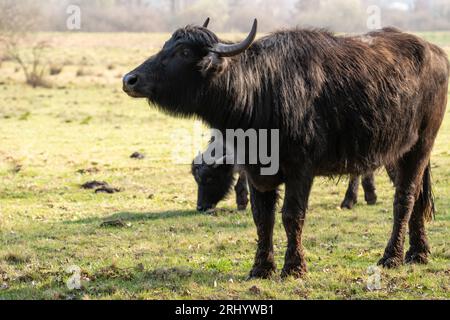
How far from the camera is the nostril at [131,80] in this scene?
23.0 ft

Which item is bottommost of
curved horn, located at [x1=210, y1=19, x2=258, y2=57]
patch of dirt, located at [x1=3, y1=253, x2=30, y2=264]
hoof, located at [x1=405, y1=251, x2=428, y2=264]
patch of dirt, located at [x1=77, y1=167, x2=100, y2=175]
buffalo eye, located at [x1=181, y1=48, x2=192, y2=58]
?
patch of dirt, located at [x1=77, y1=167, x2=100, y2=175]

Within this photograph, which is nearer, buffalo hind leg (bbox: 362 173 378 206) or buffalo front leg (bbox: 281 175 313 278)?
buffalo front leg (bbox: 281 175 313 278)

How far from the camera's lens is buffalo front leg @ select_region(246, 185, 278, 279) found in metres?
7.64

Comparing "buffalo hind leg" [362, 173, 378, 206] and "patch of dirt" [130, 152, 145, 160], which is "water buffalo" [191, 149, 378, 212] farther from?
"patch of dirt" [130, 152, 145, 160]

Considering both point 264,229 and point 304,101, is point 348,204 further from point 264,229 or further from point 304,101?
point 304,101

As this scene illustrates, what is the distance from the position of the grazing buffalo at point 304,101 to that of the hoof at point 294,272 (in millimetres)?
10

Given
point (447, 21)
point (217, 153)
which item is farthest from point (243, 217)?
point (447, 21)

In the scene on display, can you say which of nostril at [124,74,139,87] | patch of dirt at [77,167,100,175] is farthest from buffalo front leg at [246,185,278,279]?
patch of dirt at [77,167,100,175]

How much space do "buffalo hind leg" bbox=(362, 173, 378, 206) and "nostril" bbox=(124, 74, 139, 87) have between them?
6476 millimetres

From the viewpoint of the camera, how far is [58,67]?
40.3 meters

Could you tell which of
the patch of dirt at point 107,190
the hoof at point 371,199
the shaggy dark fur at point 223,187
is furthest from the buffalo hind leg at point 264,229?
the patch of dirt at point 107,190

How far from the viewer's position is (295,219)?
24.2 ft

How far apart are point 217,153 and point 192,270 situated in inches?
197
